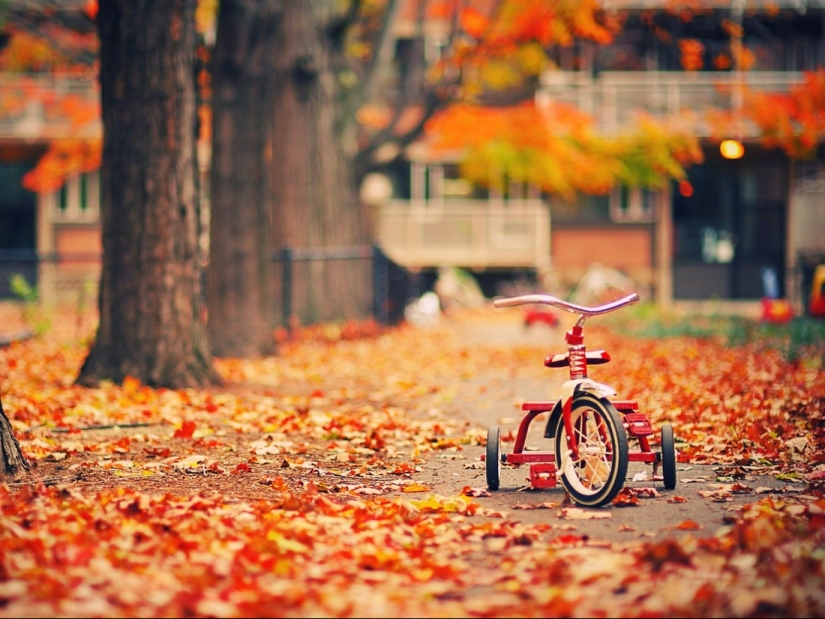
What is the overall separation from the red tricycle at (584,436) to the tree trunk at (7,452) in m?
2.56

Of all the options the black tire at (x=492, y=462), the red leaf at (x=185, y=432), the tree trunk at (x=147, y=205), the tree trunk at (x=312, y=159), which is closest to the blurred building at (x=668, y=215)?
the tree trunk at (x=312, y=159)

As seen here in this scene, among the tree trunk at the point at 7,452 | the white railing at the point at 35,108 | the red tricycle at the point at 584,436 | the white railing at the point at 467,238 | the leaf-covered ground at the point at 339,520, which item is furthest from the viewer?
the white railing at the point at 467,238

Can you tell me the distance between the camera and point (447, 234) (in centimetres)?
3359

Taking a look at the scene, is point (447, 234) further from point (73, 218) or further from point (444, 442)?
point (444, 442)

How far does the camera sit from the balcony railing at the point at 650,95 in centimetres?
3178

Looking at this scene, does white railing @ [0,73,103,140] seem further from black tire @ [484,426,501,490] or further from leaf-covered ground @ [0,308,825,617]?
black tire @ [484,426,501,490]

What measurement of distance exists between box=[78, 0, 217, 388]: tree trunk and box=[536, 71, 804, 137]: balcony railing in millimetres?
21404

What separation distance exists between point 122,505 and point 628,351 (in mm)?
11687

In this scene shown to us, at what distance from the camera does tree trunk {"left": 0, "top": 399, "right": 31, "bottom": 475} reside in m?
6.74

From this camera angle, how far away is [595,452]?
611 cm

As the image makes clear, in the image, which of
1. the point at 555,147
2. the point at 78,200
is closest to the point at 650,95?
the point at 555,147

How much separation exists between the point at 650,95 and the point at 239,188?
1933 cm

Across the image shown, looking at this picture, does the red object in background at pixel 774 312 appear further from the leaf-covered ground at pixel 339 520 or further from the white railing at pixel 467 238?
the white railing at pixel 467 238

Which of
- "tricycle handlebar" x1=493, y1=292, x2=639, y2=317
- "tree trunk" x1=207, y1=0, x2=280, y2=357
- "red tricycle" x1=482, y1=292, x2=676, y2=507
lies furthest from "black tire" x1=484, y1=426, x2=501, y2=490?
"tree trunk" x1=207, y1=0, x2=280, y2=357
